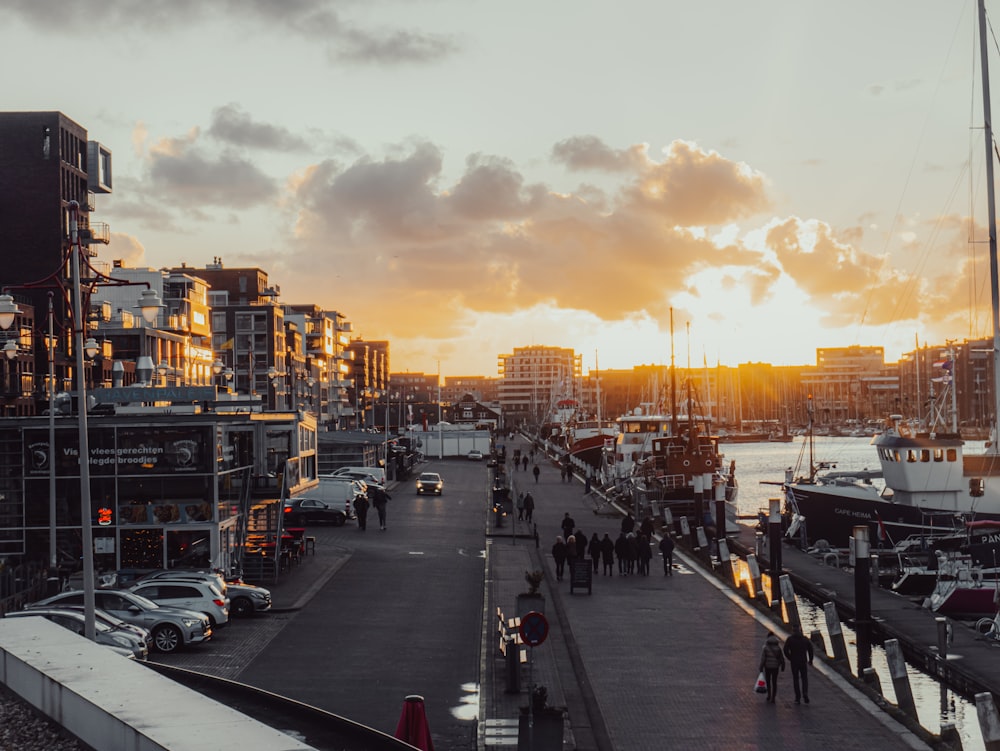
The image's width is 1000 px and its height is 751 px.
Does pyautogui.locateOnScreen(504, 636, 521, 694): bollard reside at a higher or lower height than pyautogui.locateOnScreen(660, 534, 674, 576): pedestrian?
higher

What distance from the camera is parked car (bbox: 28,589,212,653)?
2708 cm

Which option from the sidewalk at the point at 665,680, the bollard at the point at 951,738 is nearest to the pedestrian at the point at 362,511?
the sidewalk at the point at 665,680

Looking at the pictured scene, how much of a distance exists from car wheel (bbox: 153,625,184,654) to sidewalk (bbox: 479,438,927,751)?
6.78m

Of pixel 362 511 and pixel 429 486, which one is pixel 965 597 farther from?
pixel 429 486

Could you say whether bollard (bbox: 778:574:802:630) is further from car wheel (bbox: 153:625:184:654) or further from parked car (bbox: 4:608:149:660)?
parked car (bbox: 4:608:149:660)

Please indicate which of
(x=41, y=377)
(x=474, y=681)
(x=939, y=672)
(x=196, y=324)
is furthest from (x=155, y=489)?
(x=196, y=324)

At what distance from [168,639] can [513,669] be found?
8.78m

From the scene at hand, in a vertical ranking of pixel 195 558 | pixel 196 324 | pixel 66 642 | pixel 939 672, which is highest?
pixel 196 324

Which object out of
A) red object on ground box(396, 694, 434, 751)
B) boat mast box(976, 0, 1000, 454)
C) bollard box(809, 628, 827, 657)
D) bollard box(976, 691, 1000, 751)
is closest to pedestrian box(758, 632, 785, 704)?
bollard box(976, 691, 1000, 751)

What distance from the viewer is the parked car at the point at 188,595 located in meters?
29.3

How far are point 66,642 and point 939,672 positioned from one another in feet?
81.1

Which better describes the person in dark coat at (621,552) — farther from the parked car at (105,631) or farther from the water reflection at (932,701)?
the parked car at (105,631)

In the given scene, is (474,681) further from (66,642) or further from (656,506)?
(656,506)

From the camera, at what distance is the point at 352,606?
33844mm
